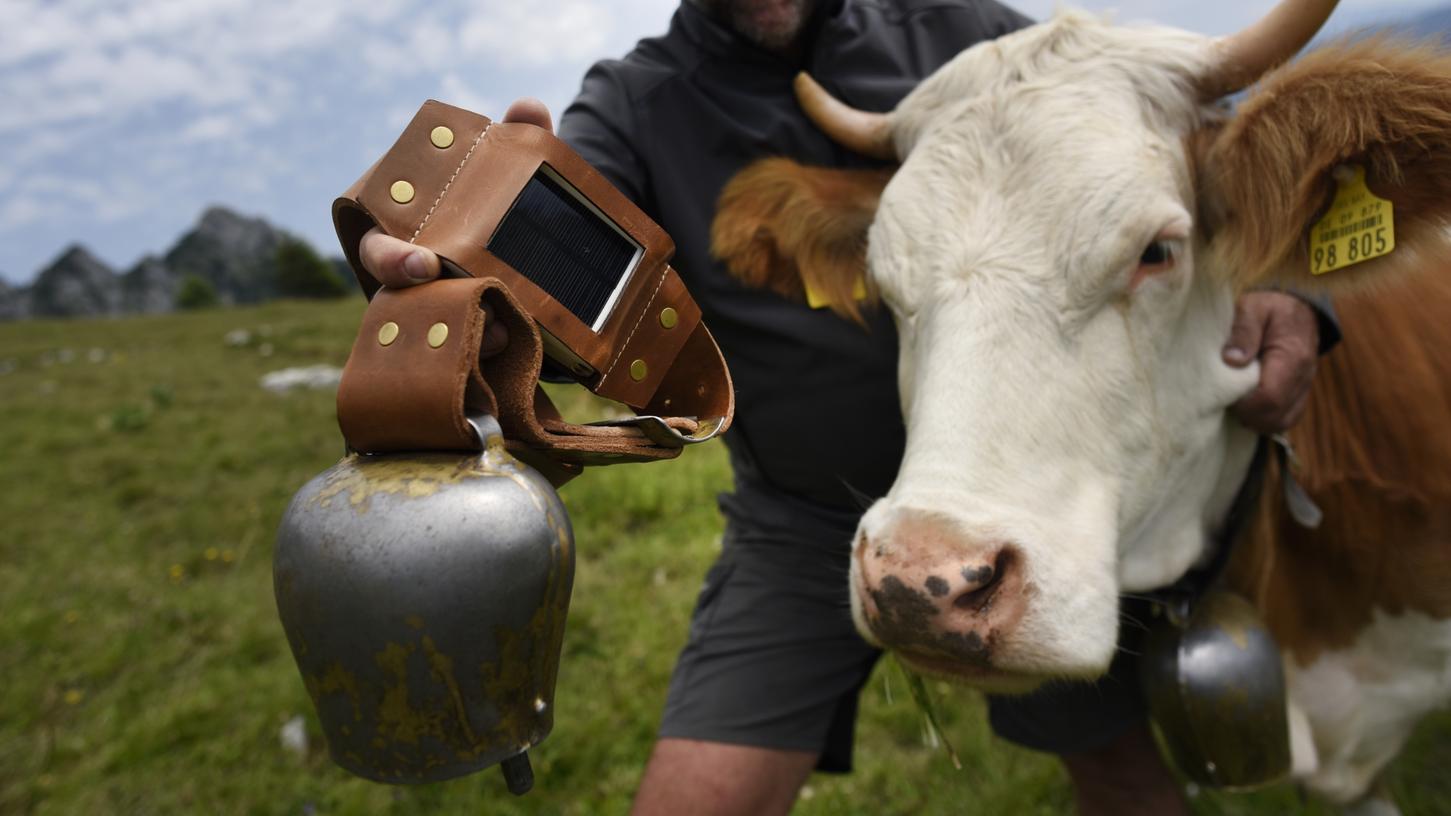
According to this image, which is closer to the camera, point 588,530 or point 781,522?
point 781,522

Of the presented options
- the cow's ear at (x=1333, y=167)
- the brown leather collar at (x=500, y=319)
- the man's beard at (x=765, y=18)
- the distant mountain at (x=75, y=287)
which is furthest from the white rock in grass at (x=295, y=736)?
the distant mountain at (x=75, y=287)

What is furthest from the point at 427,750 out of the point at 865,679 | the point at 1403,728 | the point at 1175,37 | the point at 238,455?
the point at 238,455

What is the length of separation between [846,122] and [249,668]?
347cm

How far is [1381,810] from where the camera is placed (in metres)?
2.49

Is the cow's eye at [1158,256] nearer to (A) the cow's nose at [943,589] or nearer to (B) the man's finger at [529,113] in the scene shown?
(A) the cow's nose at [943,589]

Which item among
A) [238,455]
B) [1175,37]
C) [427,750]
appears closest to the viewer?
[427,750]

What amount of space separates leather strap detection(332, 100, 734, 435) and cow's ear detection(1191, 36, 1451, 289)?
0.96m

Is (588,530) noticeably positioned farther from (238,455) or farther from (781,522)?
(238,455)

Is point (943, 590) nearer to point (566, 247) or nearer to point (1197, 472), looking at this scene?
point (566, 247)

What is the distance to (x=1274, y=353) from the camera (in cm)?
177

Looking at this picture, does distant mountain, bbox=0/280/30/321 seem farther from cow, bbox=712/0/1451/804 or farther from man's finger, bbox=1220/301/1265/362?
man's finger, bbox=1220/301/1265/362

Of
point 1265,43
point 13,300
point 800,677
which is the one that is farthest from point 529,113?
point 13,300

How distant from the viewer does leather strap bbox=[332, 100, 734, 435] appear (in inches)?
49.1

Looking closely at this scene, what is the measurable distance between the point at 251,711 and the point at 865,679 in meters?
2.56
